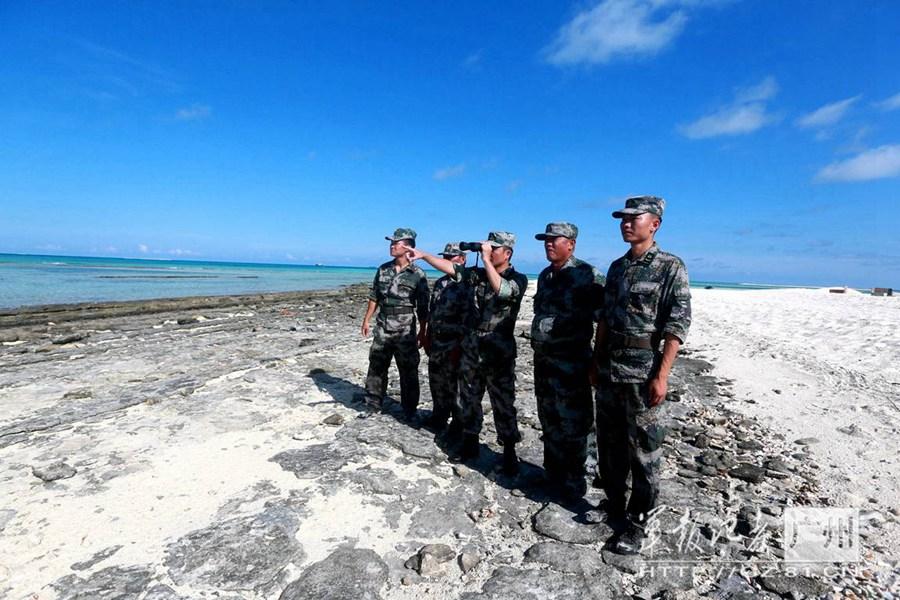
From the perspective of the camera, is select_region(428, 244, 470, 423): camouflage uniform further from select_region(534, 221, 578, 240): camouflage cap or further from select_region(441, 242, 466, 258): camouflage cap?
select_region(534, 221, 578, 240): camouflage cap

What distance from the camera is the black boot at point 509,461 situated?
4.56 meters

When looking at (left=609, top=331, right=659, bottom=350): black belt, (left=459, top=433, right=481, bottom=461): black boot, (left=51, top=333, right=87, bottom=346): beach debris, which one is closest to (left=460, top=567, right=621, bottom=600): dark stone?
(left=609, top=331, right=659, bottom=350): black belt

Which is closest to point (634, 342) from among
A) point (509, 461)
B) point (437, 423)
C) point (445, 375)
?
point (509, 461)

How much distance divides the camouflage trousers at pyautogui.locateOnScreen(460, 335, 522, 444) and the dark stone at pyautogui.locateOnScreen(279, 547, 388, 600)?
1803 millimetres

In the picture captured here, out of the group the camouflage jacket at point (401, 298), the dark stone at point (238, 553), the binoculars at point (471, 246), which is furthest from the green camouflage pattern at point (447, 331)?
the dark stone at point (238, 553)

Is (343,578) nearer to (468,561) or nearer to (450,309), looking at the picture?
(468,561)

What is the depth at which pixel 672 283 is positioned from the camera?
3250mm

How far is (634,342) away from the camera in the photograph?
3.32 meters

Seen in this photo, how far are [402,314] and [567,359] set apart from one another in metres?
2.59

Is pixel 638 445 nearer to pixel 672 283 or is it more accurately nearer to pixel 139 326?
pixel 672 283


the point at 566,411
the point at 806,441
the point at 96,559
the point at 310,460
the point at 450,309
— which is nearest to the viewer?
the point at 96,559

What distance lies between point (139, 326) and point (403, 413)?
1214cm

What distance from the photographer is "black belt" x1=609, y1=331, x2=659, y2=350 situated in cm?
329

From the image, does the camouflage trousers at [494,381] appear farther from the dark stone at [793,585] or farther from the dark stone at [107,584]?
the dark stone at [107,584]
